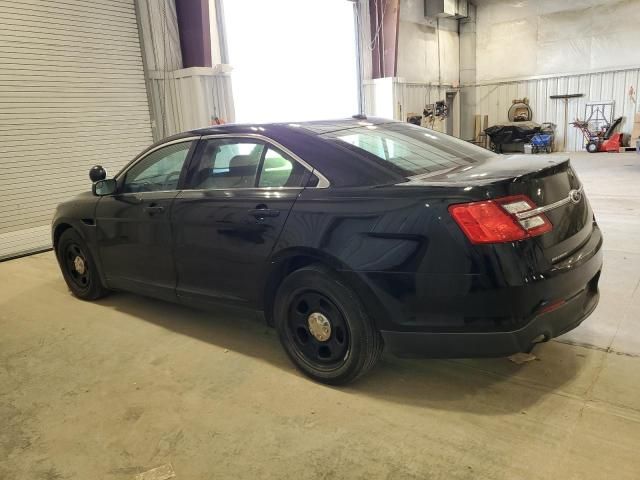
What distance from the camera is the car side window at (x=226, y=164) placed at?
2.97 metres

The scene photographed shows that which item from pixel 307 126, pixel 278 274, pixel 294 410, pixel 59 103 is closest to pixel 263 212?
pixel 278 274

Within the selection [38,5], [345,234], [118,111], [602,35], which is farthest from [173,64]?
[602,35]

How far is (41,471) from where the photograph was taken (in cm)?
219

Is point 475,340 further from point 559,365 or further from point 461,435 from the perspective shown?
point 559,365

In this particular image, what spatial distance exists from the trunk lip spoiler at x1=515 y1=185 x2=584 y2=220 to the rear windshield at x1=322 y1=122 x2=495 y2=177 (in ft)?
1.97

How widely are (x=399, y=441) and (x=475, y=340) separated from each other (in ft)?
1.85

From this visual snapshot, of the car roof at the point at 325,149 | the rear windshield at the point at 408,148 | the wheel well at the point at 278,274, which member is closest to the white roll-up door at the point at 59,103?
the car roof at the point at 325,149

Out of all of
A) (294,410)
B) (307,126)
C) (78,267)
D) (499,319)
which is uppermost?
(307,126)

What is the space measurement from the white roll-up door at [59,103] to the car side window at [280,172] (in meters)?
5.25

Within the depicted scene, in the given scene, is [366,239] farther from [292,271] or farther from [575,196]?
[575,196]

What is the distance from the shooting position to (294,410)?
2.48 metres

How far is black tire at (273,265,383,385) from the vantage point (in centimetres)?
244

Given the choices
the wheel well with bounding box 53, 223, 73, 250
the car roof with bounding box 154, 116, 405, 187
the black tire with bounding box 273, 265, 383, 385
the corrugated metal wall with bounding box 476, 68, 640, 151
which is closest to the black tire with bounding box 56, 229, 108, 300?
the wheel well with bounding box 53, 223, 73, 250

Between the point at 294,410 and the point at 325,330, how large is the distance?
1.42 ft
